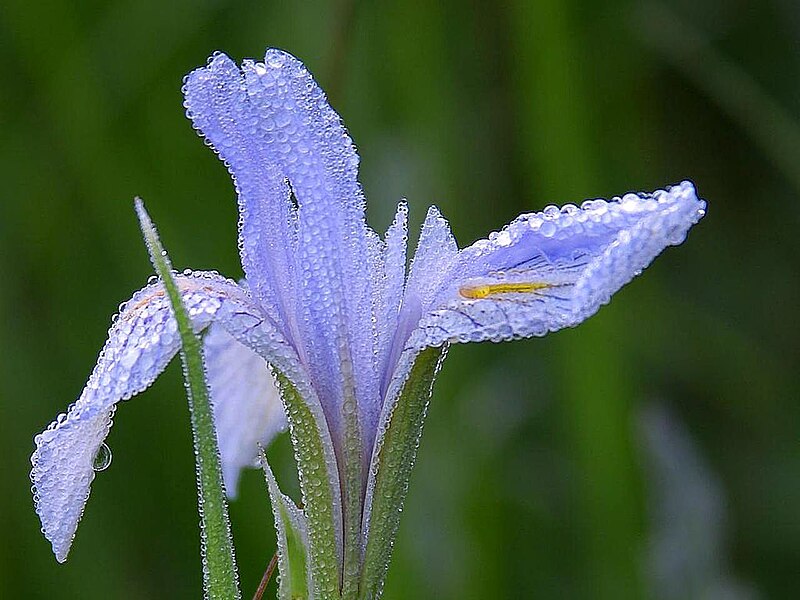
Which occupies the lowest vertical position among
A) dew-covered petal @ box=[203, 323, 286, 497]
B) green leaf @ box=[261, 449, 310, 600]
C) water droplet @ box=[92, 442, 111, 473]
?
green leaf @ box=[261, 449, 310, 600]

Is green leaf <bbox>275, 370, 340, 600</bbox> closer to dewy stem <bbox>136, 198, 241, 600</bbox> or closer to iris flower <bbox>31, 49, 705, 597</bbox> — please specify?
iris flower <bbox>31, 49, 705, 597</bbox>

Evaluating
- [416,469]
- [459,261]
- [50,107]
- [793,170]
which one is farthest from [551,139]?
[50,107]

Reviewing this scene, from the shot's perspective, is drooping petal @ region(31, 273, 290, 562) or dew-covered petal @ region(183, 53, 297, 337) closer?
drooping petal @ region(31, 273, 290, 562)

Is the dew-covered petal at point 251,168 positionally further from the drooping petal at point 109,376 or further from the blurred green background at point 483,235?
the blurred green background at point 483,235

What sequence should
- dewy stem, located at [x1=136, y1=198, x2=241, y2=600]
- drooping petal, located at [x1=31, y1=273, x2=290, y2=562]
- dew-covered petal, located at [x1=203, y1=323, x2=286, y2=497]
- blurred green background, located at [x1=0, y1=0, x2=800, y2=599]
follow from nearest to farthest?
dewy stem, located at [x1=136, y1=198, x2=241, y2=600]
drooping petal, located at [x1=31, y1=273, x2=290, y2=562]
dew-covered petal, located at [x1=203, y1=323, x2=286, y2=497]
blurred green background, located at [x1=0, y1=0, x2=800, y2=599]

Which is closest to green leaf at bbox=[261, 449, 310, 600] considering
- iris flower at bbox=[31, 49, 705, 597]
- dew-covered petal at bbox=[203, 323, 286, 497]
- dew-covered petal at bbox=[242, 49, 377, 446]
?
iris flower at bbox=[31, 49, 705, 597]

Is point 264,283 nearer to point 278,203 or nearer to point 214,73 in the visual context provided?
point 278,203

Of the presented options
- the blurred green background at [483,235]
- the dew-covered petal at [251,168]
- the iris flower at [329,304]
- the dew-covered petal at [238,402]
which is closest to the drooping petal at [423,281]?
the iris flower at [329,304]
